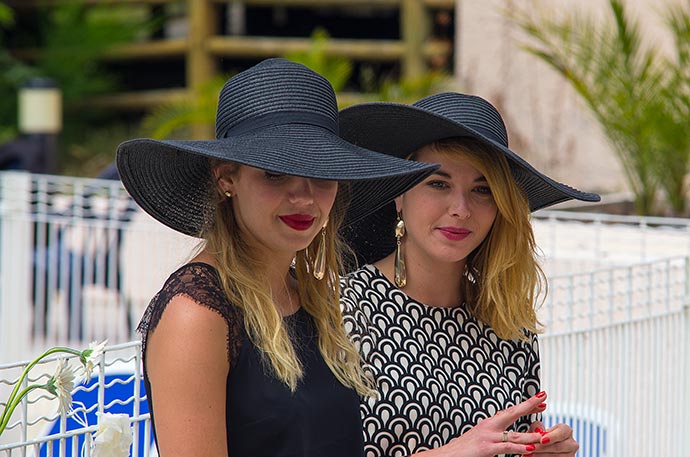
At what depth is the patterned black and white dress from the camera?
2398 mm

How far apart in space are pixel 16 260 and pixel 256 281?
14.4 feet

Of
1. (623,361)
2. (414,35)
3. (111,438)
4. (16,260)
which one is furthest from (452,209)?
(414,35)

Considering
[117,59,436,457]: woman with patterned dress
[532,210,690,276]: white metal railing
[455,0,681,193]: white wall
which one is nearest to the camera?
[117,59,436,457]: woman with patterned dress

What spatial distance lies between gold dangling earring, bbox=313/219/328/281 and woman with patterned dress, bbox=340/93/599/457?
12.9 inches

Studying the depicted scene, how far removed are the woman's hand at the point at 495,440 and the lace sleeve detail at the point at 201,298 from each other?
564 millimetres

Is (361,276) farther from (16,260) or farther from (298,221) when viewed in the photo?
(16,260)

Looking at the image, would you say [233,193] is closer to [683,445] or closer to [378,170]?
[378,170]

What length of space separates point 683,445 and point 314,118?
7.96 feet

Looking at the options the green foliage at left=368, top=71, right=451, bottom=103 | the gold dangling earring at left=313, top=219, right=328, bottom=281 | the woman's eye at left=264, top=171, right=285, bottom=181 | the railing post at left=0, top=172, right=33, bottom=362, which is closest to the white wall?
the green foliage at left=368, top=71, right=451, bottom=103

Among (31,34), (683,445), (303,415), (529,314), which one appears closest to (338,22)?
(31,34)

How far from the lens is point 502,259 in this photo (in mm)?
2633

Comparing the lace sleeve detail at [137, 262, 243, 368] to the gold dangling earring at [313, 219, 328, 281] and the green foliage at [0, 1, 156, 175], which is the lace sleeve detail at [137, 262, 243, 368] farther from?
the green foliage at [0, 1, 156, 175]

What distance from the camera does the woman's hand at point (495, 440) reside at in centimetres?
221

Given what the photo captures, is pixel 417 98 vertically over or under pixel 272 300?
over
